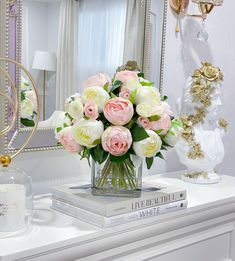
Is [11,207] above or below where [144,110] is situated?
below

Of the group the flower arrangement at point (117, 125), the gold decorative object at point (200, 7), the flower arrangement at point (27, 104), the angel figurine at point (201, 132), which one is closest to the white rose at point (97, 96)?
the flower arrangement at point (117, 125)

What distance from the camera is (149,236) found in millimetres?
1340

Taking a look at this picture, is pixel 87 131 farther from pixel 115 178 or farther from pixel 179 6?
pixel 179 6

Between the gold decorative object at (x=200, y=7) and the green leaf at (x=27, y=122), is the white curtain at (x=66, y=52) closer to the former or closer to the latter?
the green leaf at (x=27, y=122)

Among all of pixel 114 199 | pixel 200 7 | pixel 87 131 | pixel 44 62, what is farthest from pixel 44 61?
pixel 200 7

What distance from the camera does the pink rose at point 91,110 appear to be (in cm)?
123

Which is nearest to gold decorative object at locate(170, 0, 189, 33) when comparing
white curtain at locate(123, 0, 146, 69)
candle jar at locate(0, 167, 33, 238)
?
white curtain at locate(123, 0, 146, 69)

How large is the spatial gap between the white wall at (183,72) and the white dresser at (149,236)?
12 cm

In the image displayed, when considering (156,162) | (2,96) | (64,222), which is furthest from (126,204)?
(156,162)

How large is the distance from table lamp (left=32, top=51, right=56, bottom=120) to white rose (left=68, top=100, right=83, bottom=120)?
0.25 meters

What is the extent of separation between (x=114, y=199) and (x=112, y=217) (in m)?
0.07

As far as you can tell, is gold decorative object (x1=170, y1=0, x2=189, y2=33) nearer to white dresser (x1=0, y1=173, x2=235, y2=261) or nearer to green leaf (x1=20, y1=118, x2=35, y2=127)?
white dresser (x1=0, y1=173, x2=235, y2=261)

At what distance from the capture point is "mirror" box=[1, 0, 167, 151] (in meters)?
1.41

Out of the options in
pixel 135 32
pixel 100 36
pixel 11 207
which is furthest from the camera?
pixel 135 32
